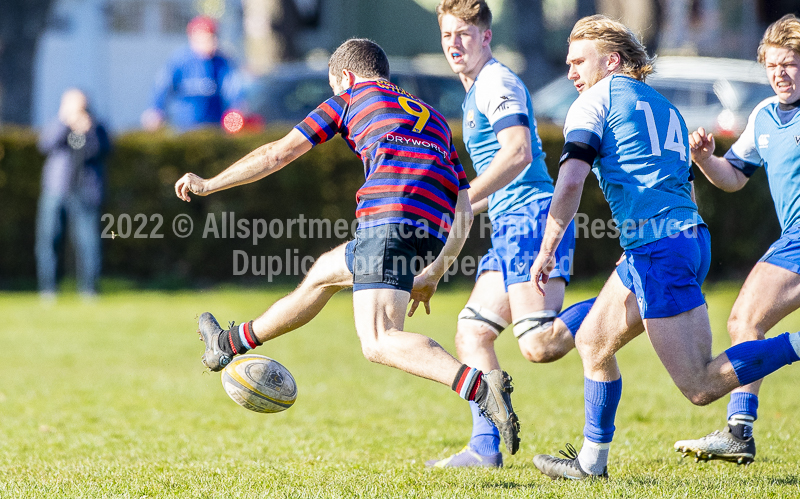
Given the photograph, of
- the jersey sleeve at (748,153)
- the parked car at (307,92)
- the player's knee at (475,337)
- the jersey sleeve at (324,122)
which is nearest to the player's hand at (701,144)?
the jersey sleeve at (748,153)

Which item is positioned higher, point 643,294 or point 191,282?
point 643,294

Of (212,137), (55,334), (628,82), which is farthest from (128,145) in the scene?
(628,82)

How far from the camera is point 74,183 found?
12.0 meters

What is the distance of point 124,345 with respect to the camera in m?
9.41

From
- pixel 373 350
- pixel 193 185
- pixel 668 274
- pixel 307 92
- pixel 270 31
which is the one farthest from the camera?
pixel 270 31

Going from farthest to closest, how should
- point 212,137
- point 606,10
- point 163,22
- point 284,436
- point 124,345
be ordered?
point 163,22 < point 606,10 < point 212,137 < point 124,345 < point 284,436

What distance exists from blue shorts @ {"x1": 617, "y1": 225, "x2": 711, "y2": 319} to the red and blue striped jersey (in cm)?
92

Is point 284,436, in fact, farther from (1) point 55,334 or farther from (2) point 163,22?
(2) point 163,22

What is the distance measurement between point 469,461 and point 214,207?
8442mm

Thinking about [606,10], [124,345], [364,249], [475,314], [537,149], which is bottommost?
[124,345]

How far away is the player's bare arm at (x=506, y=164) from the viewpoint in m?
4.68

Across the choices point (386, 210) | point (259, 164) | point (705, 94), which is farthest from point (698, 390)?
point (705, 94)

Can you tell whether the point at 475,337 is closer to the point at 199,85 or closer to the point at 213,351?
the point at 213,351

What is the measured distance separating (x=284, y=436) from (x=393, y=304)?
1.99 m
